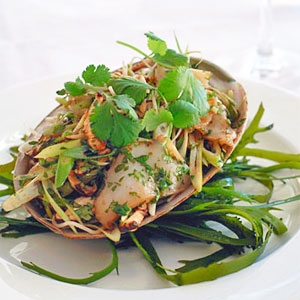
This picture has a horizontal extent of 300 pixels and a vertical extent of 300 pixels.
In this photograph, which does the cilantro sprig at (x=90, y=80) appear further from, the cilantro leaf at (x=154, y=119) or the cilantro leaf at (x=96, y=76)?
the cilantro leaf at (x=154, y=119)

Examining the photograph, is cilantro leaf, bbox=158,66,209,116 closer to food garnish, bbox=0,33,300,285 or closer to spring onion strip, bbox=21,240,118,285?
food garnish, bbox=0,33,300,285

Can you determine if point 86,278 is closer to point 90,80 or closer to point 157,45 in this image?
point 90,80

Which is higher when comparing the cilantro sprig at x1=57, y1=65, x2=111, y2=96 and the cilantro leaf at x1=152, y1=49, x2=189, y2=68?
the cilantro sprig at x1=57, y1=65, x2=111, y2=96

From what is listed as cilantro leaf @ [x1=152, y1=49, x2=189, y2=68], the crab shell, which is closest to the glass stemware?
the crab shell

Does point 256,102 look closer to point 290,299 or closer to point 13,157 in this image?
point 13,157

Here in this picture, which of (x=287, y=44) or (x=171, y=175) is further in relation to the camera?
(x=287, y=44)

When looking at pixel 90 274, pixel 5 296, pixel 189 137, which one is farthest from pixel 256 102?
pixel 5 296
